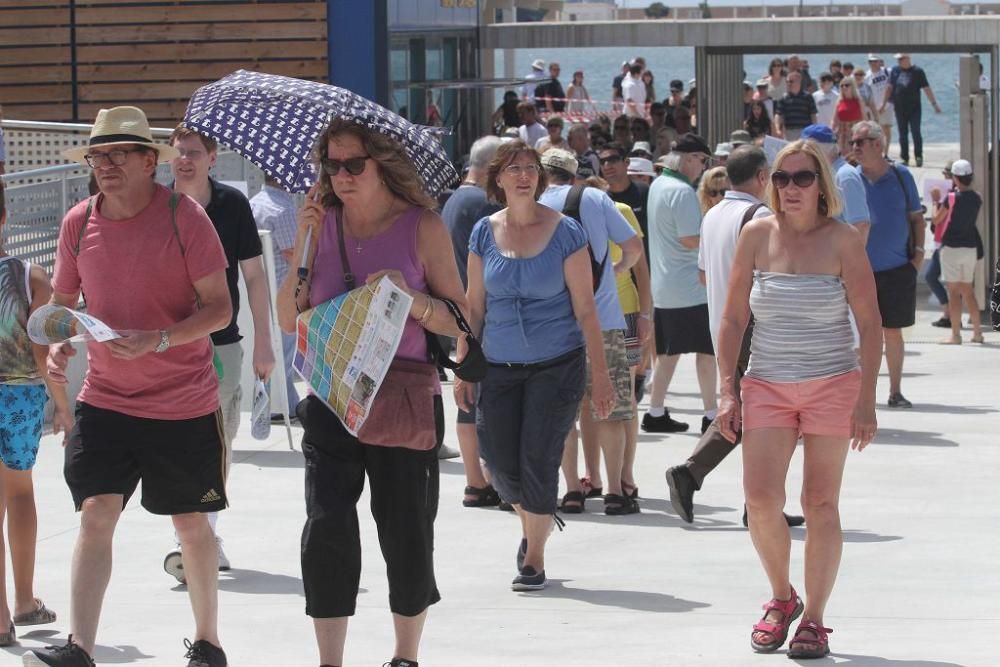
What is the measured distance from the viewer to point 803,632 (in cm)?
577

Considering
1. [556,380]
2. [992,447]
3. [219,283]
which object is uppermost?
[219,283]

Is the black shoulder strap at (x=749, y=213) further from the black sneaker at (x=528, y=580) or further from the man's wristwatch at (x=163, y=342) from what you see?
the man's wristwatch at (x=163, y=342)

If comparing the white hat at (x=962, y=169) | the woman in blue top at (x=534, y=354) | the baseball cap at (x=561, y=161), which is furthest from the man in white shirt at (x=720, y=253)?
the white hat at (x=962, y=169)

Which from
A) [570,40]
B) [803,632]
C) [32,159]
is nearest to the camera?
[803,632]

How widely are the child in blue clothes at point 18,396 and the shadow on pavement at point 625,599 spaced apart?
200cm

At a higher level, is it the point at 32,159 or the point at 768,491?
the point at 32,159

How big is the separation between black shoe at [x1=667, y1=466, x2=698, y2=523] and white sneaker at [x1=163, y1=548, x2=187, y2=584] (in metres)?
2.18

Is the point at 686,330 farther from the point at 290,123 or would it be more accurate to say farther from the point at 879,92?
the point at 879,92

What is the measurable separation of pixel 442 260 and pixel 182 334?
82cm

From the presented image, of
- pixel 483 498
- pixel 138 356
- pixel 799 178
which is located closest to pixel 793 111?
pixel 483 498

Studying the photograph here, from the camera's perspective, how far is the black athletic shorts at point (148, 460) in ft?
17.5

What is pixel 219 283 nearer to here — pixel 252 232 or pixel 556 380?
pixel 252 232

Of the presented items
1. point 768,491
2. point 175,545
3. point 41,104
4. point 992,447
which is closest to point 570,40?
point 41,104

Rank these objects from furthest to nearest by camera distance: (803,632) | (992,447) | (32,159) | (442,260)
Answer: (32,159)
(992,447)
(803,632)
(442,260)
